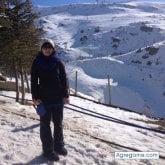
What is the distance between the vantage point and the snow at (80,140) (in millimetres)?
8961

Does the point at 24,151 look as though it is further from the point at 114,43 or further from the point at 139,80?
the point at 114,43

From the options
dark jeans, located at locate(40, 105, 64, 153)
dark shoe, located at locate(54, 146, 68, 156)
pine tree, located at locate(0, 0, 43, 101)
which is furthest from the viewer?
pine tree, located at locate(0, 0, 43, 101)

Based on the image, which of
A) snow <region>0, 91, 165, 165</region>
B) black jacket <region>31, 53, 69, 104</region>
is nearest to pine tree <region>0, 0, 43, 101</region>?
snow <region>0, 91, 165, 165</region>

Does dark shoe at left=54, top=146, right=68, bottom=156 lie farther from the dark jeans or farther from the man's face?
the man's face

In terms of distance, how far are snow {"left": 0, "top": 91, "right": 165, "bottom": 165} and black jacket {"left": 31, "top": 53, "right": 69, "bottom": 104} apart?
1.15 metres

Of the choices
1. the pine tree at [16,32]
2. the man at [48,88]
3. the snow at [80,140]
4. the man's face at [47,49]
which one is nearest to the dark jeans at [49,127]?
the man at [48,88]

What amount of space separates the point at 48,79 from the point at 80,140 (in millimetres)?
2076

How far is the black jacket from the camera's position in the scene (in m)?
8.57

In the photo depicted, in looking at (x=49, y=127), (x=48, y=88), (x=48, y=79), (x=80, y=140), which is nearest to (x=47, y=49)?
(x=48, y=79)

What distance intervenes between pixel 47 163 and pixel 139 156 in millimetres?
2097

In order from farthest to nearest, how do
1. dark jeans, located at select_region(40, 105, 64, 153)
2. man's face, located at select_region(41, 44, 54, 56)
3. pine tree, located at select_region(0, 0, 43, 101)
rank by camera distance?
pine tree, located at select_region(0, 0, 43, 101)
dark jeans, located at select_region(40, 105, 64, 153)
man's face, located at select_region(41, 44, 54, 56)

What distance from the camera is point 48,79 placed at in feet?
28.2

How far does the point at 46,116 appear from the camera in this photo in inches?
340

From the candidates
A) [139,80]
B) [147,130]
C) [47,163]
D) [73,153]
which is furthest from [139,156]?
[139,80]
